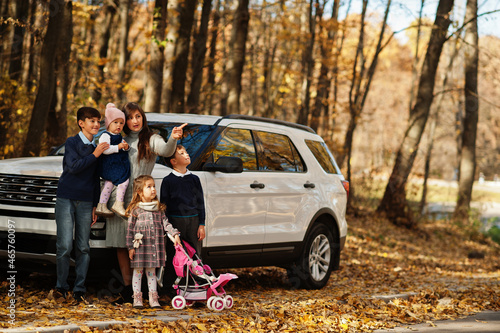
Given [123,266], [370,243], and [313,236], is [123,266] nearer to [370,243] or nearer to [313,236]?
[313,236]

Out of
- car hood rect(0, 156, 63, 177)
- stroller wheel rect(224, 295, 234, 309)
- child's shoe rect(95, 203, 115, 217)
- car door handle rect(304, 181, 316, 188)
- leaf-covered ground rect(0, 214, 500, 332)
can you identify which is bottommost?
leaf-covered ground rect(0, 214, 500, 332)

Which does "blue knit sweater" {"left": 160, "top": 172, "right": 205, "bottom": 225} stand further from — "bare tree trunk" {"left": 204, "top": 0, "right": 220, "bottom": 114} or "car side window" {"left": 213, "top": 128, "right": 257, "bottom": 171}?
"bare tree trunk" {"left": 204, "top": 0, "right": 220, "bottom": 114}

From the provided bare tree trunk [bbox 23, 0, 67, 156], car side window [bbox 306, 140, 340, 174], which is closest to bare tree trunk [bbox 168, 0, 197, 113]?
bare tree trunk [bbox 23, 0, 67, 156]

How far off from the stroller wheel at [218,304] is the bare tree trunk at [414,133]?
14.5 metres

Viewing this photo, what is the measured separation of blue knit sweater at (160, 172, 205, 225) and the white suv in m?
0.18

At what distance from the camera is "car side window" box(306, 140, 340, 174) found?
8.85 metres

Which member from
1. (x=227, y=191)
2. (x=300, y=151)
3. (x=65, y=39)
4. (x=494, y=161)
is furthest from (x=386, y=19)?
(x=494, y=161)

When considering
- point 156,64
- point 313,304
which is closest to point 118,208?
point 313,304

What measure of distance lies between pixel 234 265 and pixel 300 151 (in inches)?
79.0

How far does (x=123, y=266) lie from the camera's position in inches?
247

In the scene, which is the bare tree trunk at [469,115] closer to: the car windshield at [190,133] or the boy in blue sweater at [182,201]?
the car windshield at [190,133]

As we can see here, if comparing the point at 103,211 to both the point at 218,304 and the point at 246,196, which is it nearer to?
the point at 218,304

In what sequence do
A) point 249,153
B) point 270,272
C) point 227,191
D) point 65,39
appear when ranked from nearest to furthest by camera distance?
point 227,191, point 249,153, point 270,272, point 65,39

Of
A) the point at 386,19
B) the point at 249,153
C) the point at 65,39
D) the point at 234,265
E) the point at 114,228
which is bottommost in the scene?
the point at 234,265
